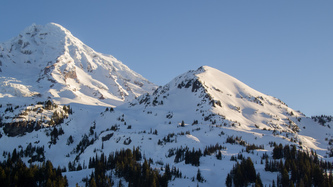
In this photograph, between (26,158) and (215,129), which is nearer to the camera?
(215,129)

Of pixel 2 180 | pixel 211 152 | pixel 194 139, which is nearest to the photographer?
pixel 2 180

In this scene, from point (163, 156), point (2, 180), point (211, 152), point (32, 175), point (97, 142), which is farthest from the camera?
point (97, 142)

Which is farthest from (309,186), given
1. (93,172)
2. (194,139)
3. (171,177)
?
(93,172)

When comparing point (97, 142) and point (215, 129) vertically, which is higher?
point (215, 129)

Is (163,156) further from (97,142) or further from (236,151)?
(97,142)

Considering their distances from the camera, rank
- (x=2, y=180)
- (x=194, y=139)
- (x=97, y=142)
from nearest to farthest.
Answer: (x=2, y=180), (x=194, y=139), (x=97, y=142)

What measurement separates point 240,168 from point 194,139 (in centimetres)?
5328

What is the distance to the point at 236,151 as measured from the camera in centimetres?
13500

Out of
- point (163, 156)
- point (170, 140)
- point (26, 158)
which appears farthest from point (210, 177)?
point (26, 158)

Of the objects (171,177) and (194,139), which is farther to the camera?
(194,139)

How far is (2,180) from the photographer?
82.8 m

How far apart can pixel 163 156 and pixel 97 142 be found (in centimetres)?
5940

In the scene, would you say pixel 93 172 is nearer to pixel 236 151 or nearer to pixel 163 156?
pixel 163 156

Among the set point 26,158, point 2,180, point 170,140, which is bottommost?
point 26,158
